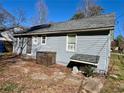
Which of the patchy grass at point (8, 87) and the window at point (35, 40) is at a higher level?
the window at point (35, 40)

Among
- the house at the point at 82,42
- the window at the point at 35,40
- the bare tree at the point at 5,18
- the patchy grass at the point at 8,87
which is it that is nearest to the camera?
the patchy grass at the point at 8,87

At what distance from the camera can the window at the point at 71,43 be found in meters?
11.4

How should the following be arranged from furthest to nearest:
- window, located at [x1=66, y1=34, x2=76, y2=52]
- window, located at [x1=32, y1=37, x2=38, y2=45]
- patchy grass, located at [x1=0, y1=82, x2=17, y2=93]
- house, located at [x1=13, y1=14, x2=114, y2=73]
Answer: window, located at [x1=32, y1=37, x2=38, y2=45], window, located at [x1=66, y1=34, x2=76, y2=52], house, located at [x1=13, y1=14, x2=114, y2=73], patchy grass, located at [x1=0, y1=82, x2=17, y2=93]

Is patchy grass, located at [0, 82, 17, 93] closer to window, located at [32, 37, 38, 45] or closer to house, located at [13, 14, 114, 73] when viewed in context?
house, located at [13, 14, 114, 73]

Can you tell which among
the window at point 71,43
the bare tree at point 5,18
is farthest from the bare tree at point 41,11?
the window at point 71,43

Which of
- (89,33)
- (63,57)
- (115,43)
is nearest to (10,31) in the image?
(63,57)

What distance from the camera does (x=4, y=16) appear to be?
26.7 meters

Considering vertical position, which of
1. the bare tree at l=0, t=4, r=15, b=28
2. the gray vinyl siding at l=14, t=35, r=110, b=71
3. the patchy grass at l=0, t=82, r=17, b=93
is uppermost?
the bare tree at l=0, t=4, r=15, b=28

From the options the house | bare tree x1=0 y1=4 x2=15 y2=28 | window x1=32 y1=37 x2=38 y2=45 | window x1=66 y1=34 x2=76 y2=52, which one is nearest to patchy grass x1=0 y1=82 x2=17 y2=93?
the house

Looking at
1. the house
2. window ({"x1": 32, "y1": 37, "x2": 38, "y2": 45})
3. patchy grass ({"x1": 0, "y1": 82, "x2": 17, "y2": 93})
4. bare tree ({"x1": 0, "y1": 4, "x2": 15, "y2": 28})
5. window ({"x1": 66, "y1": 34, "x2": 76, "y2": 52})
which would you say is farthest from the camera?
bare tree ({"x1": 0, "y1": 4, "x2": 15, "y2": 28})

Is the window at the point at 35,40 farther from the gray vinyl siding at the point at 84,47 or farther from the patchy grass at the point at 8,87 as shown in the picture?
the patchy grass at the point at 8,87

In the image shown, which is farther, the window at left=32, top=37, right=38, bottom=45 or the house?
the window at left=32, top=37, right=38, bottom=45

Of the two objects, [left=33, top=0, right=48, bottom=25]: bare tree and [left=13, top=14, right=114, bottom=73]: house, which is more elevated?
[left=33, top=0, right=48, bottom=25]: bare tree

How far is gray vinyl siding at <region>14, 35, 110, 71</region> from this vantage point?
9531 millimetres
